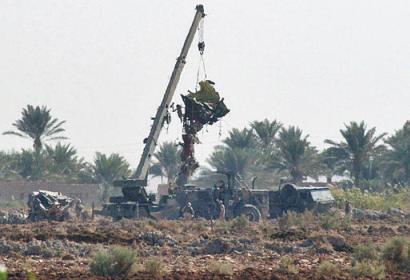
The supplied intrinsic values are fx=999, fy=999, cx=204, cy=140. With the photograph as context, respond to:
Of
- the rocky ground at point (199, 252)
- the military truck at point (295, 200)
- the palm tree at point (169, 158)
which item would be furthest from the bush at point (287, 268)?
the palm tree at point (169, 158)

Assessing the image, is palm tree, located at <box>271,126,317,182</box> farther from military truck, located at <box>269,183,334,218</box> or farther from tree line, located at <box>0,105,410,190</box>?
military truck, located at <box>269,183,334,218</box>

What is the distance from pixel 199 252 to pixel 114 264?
7257 mm

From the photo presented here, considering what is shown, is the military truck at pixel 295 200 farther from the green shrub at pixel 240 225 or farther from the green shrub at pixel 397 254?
the green shrub at pixel 397 254

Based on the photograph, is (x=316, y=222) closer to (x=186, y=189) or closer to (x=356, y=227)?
(x=356, y=227)

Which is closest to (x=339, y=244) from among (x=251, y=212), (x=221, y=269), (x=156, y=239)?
(x=156, y=239)

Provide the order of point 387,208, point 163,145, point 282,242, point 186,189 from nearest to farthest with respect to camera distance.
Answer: point 282,242, point 186,189, point 387,208, point 163,145

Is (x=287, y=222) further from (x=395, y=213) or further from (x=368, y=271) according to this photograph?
(x=368, y=271)

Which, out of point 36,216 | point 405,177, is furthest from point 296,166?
point 36,216

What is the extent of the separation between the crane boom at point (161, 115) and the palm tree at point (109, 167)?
27.1 metres

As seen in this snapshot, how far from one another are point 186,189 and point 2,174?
37.4 m

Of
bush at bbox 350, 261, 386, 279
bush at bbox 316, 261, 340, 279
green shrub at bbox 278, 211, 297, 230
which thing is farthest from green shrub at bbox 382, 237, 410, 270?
green shrub at bbox 278, 211, 297, 230

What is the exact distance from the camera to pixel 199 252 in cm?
2759

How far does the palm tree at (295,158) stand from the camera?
245ft

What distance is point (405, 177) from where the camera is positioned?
76.9m
